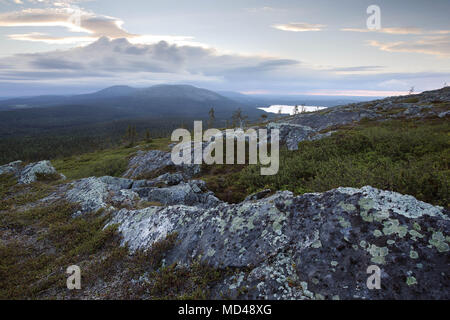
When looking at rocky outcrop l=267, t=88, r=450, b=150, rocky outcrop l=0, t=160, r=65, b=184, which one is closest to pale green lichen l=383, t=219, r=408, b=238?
rocky outcrop l=267, t=88, r=450, b=150

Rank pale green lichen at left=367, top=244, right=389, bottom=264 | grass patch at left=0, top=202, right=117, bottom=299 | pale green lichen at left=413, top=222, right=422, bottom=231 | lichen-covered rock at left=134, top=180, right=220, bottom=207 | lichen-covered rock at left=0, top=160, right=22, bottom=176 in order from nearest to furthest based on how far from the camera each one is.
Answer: pale green lichen at left=367, top=244, right=389, bottom=264 < pale green lichen at left=413, top=222, right=422, bottom=231 < grass patch at left=0, top=202, right=117, bottom=299 < lichen-covered rock at left=134, top=180, right=220, bottom=207 < lichen-covered rock at left=0, top=160, right=22, bottom=176

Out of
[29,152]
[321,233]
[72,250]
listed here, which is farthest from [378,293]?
[29,152]

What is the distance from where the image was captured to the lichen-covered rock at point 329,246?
15.9 ft

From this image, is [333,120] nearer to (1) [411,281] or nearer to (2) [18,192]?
(1) [411,281]

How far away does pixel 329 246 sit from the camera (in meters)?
5.79

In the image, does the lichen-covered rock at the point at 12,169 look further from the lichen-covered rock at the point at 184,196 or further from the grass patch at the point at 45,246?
the lichen-covered rock at the point at 184,196

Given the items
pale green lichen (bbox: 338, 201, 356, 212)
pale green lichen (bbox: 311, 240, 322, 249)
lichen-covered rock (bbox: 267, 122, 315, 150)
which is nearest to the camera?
pale green lichen (bbox: 311, 240, 322, 249)

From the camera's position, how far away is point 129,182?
22906 mm

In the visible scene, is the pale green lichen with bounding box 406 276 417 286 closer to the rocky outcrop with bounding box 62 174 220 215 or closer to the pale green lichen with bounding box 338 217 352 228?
the pale green lichen with bounding box 338 217 352 228

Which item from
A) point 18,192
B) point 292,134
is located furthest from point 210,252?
point 292,134

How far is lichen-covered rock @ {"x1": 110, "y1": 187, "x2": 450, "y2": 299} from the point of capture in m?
4.85

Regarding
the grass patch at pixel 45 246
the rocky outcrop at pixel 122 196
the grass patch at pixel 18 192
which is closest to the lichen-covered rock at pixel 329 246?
the grass patch at pixel 45 246
